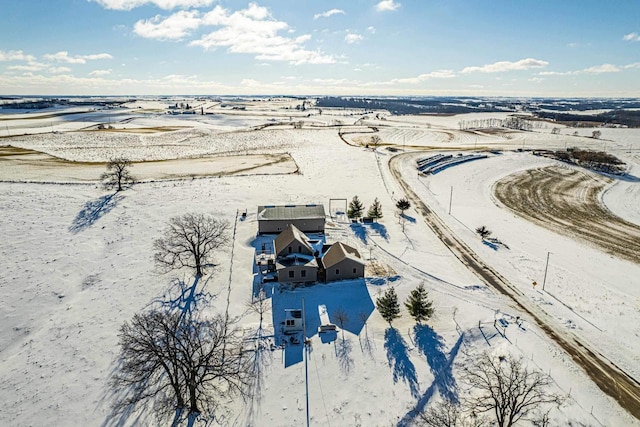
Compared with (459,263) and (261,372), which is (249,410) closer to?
(261,372)

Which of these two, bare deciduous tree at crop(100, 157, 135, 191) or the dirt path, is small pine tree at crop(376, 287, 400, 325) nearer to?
the dirt path

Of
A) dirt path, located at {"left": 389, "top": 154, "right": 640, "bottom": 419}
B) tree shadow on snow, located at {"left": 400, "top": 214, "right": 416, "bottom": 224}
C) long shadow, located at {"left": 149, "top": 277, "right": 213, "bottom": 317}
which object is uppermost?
Result: tree shadow on snow, located at {"left": 400, "top": 214, "right": 416, "bottom": 224}

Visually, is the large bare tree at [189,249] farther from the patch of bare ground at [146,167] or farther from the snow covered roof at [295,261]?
A: the patch of bare ground at [146,167]

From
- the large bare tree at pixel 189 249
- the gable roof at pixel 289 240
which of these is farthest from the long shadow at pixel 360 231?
the large bare tree at pixel 189 249

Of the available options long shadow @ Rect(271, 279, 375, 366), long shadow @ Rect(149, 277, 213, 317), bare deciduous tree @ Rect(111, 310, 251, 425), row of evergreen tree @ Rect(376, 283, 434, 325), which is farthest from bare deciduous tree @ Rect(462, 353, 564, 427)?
long shadow @ Rect(149, 277, 213, 317)

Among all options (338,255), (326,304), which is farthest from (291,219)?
(326,304)
